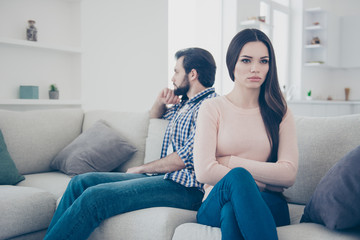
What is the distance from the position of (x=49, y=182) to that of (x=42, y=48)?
1705 mm

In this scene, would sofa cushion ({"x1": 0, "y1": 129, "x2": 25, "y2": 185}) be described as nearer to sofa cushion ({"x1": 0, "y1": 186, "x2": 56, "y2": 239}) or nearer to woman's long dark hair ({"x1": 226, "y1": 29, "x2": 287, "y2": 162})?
sofa cushion ({"x1": 0, "y1": 186, "x2": 56, "y2": 239})

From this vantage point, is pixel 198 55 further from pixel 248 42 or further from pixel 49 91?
pixel 49 91

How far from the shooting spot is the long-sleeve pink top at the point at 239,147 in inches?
60.3

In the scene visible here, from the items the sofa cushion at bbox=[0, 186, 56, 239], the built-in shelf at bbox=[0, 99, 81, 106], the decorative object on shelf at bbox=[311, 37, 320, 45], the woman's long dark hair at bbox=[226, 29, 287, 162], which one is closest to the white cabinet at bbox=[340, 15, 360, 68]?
the decorative object on shelf at bbox=[311, 37, 320, 45]

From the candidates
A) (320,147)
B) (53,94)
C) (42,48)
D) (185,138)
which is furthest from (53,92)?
(320,147)

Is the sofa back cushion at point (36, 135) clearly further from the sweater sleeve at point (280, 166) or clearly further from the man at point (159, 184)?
the sweater sleeve at point (280, 166)

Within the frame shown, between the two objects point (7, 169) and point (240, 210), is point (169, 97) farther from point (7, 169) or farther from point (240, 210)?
point (240, 210)

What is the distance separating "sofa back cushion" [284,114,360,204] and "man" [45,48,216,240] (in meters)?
0.49

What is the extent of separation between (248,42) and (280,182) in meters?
0.60

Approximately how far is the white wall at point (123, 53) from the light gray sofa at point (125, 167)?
3.90 feet

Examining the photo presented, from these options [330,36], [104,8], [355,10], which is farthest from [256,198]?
[355,10]

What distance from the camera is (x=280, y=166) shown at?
152 cm

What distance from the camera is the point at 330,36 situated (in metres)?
7.01

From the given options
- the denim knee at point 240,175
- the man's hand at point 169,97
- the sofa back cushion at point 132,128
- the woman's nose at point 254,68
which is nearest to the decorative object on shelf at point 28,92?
the sofa back cushion at point 132,128
